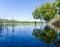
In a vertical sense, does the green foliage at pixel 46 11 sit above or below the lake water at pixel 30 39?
above

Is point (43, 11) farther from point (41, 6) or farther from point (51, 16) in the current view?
point (51, 16)

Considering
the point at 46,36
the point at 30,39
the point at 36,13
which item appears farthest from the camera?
the point at 36,13

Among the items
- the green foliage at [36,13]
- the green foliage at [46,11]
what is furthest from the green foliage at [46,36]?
the green foliage at [36,13]

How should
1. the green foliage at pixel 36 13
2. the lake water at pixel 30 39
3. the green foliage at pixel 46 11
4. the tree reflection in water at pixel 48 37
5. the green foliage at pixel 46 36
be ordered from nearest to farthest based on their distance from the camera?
the lake water at pixel 30 39 → the tree reflection in water at pixel 48 37 → the green foliage at pixel 46 36 → the green foliage at pixel 46 11 → the green foliage at pixel 36 13

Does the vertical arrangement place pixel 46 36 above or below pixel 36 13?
below

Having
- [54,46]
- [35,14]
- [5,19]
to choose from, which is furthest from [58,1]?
[5,19]

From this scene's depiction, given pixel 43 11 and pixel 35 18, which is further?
pixel 35 18

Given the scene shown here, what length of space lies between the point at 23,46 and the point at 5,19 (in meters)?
76.6

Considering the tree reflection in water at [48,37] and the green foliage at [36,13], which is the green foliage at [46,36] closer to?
the tree reflection in water at [48,37]

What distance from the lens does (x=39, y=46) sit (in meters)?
8.15

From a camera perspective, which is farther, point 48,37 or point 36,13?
point 36,13

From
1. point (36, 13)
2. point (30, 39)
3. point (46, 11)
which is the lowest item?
point (30, 39)

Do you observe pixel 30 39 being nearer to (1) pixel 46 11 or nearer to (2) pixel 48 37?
(2) pixel 48 37

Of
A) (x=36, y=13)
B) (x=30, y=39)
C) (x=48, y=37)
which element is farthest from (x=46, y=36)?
(x=36, y=13)
